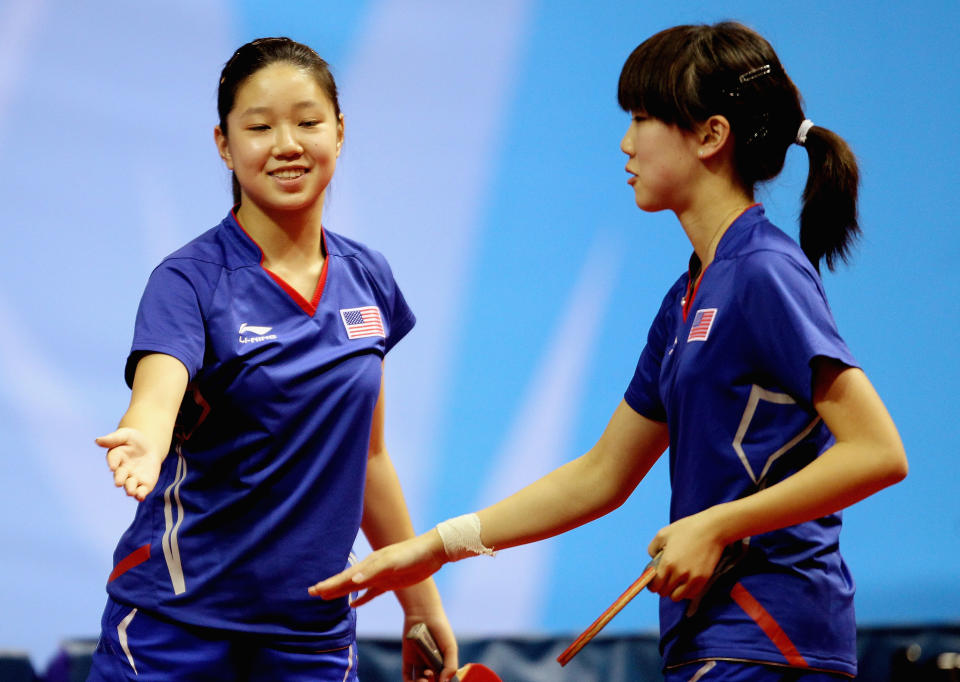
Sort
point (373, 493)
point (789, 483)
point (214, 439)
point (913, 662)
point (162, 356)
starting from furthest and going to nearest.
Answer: point (913, 662), point (373, 493), point (214, 439), point (162, 356), point (789, 483)

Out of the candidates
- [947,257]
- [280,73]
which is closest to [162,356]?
[280,73]

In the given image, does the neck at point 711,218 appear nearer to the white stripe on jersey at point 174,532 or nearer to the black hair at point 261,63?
the black hair at point 261,63

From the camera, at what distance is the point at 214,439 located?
1804mm

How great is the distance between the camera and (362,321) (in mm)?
1965

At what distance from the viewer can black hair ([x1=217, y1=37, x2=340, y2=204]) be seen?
197cm

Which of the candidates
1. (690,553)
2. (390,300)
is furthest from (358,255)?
(690,553)

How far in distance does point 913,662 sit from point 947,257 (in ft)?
4.35

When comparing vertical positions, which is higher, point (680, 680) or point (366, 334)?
point (366, 334)

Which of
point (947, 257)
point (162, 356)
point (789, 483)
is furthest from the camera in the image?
point (947, 257)

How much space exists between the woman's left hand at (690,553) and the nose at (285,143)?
89 cm

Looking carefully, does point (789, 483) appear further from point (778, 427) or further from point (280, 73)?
point (280, 73)

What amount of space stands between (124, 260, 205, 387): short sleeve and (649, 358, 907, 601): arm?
741 millimetres

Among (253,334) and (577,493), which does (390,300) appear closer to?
(253,334)

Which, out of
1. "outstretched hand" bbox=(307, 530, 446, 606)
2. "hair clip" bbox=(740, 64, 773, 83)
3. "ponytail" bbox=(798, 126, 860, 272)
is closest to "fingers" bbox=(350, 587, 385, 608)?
"outstretched hand" bbox=(307, 530, 446, 606)
